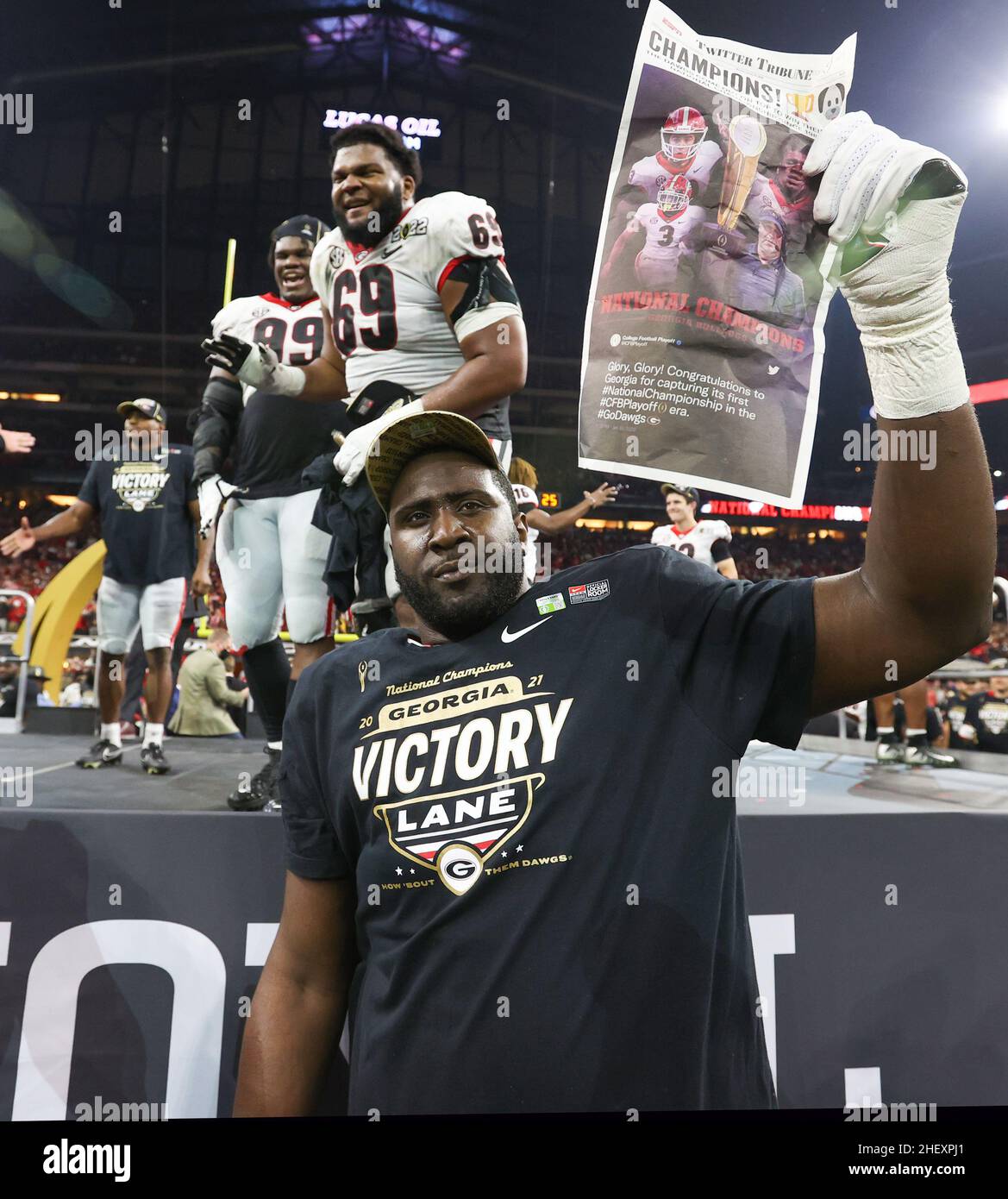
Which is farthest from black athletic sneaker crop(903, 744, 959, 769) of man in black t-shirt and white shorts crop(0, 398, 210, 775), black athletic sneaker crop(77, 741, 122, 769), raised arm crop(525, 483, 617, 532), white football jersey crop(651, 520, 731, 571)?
black athletic sneaker crop(77, 741, 122, 769)

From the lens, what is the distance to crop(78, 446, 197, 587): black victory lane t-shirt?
320cm

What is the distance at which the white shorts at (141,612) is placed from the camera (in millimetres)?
3217

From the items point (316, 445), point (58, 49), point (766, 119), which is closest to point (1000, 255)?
point (766, 119)

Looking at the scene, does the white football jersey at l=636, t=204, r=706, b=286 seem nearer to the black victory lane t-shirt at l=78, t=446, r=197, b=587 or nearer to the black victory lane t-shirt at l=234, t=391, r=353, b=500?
the black victory lane t-shirt at l=234, t=391, r=353, b=500

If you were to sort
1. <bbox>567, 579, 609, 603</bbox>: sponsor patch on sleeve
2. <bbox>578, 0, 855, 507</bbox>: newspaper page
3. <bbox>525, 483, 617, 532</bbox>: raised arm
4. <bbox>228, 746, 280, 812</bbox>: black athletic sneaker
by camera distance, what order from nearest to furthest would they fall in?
1. <bbox>567, 579, 609, 603</bbox>: sponsor patch on sleeve
2. <bbox>578, 0, 855, 507</bbox>: newspaper page
3. <bbox>228, 746, 280, 812</bbox>: black athletic sneaker
4. <bbox>525, 483, 617, 532</bbox>: raised arm

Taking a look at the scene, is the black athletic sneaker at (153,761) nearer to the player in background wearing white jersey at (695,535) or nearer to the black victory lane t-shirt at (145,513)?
the black victory lane t-shirt at (145,513)

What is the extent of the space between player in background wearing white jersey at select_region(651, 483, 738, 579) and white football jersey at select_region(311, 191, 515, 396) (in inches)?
106

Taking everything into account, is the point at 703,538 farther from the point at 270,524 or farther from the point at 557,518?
the point at 270,524

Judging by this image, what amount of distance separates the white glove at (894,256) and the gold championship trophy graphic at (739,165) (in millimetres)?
1013

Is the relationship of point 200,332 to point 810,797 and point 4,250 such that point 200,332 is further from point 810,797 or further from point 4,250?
point 810,797

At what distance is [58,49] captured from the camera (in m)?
3.85

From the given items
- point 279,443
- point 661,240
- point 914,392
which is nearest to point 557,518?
point 279,443

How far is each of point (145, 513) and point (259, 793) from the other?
158 cm

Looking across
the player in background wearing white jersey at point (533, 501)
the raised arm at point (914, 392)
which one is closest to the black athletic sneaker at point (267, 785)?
the player in background wearing white jersey at point (533, 501)
